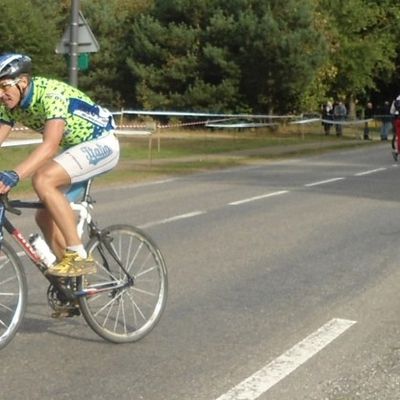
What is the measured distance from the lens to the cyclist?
552 centimetres

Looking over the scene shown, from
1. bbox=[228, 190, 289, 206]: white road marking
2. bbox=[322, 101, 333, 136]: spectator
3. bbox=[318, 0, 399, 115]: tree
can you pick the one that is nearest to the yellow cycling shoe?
bbox=[228, 190, 289, 206]: white road marking

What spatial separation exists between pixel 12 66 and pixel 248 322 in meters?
2.52

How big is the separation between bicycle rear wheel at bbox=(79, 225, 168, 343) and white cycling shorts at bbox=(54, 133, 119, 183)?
466 millimetres

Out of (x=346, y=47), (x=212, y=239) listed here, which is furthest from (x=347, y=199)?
(x=346, y=47)

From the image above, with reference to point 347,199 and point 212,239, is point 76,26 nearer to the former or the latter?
point 347,199

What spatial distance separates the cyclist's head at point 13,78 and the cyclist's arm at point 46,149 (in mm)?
241

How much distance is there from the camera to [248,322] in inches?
268

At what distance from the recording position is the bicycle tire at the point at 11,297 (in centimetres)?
571

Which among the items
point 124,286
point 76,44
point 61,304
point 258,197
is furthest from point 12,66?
point 76,44

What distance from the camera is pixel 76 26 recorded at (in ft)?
59.6

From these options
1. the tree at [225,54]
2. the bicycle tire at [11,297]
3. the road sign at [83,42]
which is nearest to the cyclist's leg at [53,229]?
the bicycle tire at [11,297]

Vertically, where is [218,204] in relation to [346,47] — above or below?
below

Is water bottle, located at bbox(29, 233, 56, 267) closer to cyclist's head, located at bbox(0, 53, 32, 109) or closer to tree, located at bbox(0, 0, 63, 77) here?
cyclist's head, located at bbox(0, 53, 32, 109)

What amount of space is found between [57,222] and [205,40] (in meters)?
40.0
